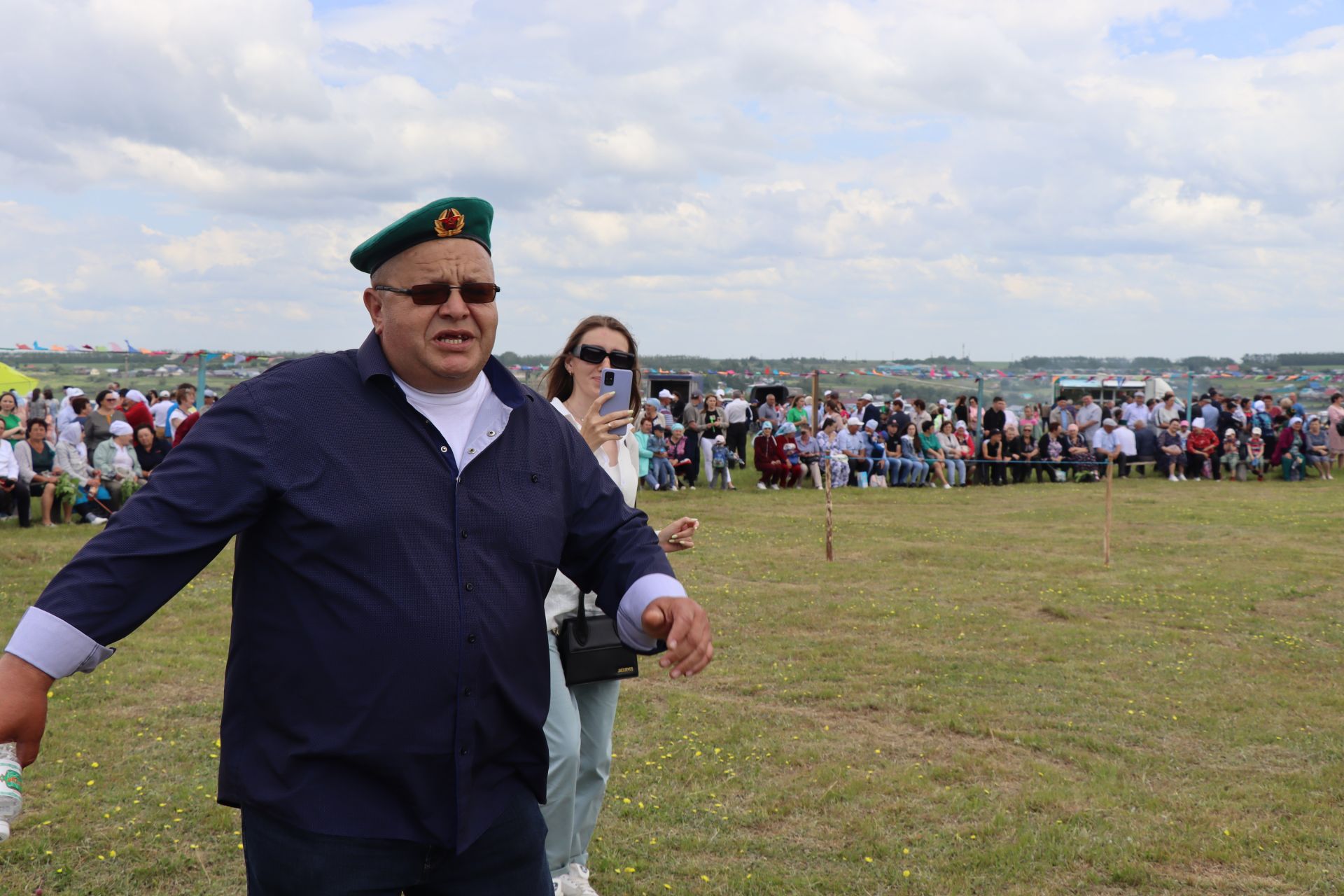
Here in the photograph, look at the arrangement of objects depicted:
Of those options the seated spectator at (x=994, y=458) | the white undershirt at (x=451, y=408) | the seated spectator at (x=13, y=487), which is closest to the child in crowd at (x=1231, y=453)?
the seated spectator at (x=994, y=458)

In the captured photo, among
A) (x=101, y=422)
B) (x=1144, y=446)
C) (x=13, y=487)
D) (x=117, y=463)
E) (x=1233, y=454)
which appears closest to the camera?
(x=13, y=487)

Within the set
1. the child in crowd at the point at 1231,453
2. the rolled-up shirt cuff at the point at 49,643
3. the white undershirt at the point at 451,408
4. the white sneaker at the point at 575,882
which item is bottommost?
the white sneaker at the point at 575,882

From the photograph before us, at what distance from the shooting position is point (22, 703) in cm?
189

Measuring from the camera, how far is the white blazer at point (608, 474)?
380 cm

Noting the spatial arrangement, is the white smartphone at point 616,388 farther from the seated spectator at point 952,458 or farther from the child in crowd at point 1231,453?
the child in crowd at point 1231,453

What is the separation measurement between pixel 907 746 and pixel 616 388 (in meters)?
3.33

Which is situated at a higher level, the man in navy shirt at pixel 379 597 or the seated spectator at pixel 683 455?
the man in navy shirt at pixel 379 597

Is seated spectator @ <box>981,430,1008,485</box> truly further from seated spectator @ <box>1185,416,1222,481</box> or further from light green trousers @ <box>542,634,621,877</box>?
light green trousers @ <box>542,634,621,877</box>

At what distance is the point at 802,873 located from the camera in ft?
15.6

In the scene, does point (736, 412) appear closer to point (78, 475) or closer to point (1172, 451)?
point (1172, 451)

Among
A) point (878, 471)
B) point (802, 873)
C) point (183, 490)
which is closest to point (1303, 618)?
point (802, 873)

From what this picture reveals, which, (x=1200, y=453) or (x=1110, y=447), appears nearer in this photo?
(x=1110, y=447)

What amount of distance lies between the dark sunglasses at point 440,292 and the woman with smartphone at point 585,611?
4.29 feet

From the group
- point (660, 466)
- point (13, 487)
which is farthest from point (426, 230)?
point (660, 466)
